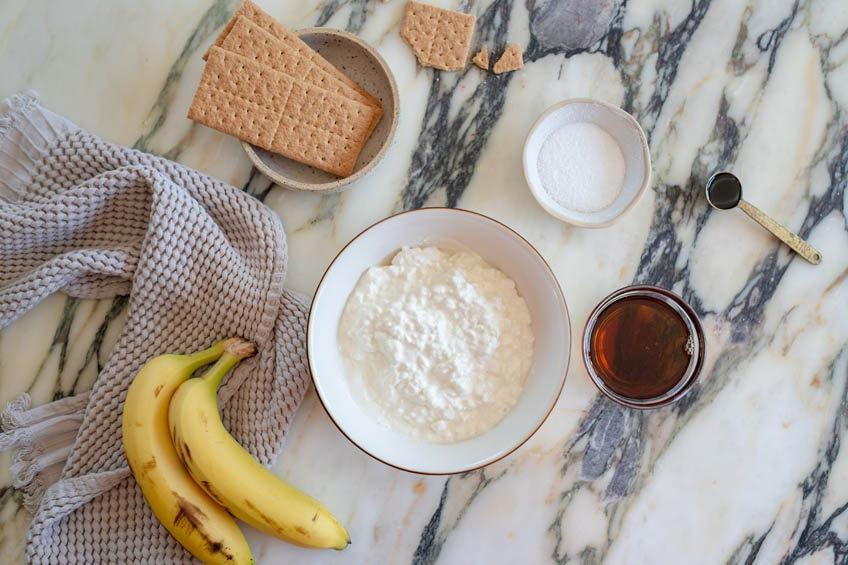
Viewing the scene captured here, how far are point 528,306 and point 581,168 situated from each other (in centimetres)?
27

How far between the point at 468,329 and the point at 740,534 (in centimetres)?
65

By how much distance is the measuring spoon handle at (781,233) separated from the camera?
1.06 meters

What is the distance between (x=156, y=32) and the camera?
3.67 feet

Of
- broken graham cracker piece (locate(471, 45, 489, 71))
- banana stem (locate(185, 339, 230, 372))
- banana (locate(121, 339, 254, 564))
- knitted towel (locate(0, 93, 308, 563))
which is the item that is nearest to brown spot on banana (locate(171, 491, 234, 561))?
banana (locate(121, 339, 254, 564))

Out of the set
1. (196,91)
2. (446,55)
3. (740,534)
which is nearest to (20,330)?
(196,91)


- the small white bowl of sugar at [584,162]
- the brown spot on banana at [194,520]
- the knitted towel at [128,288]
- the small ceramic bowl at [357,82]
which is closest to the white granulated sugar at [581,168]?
the small white bowl of sugar at [584,162]

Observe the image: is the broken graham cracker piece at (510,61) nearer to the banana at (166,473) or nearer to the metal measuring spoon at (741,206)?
the metal measuring spoon at (741,206)

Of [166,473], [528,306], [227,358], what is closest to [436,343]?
[528,306]

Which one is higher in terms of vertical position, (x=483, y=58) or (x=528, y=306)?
(x=483, y=58)

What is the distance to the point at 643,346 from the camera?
1.03 metres

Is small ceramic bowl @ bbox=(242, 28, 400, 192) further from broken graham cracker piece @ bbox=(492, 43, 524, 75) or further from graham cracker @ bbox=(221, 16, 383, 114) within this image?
broken graham cracker piece @ bbox=(492, 43, 524, 75)

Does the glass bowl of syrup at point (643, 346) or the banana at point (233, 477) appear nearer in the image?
the banana at point (233, 477)

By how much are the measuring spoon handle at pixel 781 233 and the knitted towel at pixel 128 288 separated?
0.84m

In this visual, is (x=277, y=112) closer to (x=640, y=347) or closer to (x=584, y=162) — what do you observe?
(x=584, y=162)
